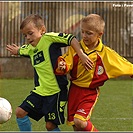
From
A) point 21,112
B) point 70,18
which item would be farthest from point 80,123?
point 70,18

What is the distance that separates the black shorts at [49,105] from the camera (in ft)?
16.1

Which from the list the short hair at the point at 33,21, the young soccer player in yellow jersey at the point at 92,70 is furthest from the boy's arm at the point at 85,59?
the short hair at the point at 33,21

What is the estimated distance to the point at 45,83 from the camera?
4961mm

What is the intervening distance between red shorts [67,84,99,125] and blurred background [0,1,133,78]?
39.2 ft

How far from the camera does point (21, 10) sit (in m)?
16.9

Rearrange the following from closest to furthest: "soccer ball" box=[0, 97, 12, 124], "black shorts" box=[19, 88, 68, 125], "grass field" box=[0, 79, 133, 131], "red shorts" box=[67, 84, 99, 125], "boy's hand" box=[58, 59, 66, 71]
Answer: "boy's hand" box=[58, 59, 66, 71]
"red shorts" box=[67, 84, 99, 125]
"black shorts" box=[19, 88, 68, 125]
"soccer ball" box=[0, 97, 12, 124]
"grass field" box=[0, 79, 133, 131]

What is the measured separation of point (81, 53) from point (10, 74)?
12.6 meters

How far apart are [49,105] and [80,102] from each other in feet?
1.14

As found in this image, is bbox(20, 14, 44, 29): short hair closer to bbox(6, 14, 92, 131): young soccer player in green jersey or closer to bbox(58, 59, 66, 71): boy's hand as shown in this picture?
bbox(6, 14, 92, 131): young soccer player in green jersey

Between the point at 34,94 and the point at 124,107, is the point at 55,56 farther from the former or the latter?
the point at 124,107

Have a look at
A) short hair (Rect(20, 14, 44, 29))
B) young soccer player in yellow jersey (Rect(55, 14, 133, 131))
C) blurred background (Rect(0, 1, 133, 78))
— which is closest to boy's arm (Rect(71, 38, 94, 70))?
young soccer player in yellow jersey (Rect(55, 14, 133, 131))

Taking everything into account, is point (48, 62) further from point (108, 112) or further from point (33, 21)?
point (108, 112)

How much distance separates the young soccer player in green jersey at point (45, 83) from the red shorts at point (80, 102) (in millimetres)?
97

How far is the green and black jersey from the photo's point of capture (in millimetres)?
4941
